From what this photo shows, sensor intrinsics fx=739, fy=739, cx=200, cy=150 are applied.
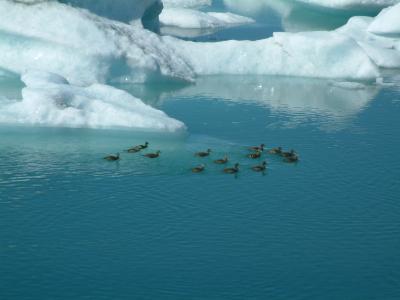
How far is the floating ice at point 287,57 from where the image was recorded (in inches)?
1328

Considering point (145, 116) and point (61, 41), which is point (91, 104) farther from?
point (61, 41)

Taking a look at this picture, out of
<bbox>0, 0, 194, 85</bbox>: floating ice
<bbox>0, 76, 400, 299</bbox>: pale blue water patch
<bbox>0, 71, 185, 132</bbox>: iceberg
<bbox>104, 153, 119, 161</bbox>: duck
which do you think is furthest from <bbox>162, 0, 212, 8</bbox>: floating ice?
<bbox>104, 153, 119, 161</bbox>: duck

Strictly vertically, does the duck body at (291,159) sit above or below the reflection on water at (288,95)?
below

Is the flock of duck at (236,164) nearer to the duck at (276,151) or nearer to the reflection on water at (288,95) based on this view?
the duck at (276,151)

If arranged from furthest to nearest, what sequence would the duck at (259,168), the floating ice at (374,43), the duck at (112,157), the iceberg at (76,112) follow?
the floating ice at (374,43)
the iceberg at (76,112)
the duck at (112,157)
the duck at (259,168)

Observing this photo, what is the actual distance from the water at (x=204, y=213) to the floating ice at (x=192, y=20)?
1854 centimetres

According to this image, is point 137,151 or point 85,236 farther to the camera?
point 137,151

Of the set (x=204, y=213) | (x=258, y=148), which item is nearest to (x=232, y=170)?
(x=258, y=148)

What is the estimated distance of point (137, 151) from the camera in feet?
73.9

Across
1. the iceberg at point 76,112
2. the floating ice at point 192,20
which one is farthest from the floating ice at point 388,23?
the iceberg at point 76,112

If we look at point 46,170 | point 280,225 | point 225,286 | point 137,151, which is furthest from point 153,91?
point 225,286

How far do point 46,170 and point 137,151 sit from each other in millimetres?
3037

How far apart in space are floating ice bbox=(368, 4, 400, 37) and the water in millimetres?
12632

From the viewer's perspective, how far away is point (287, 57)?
1355 inches
